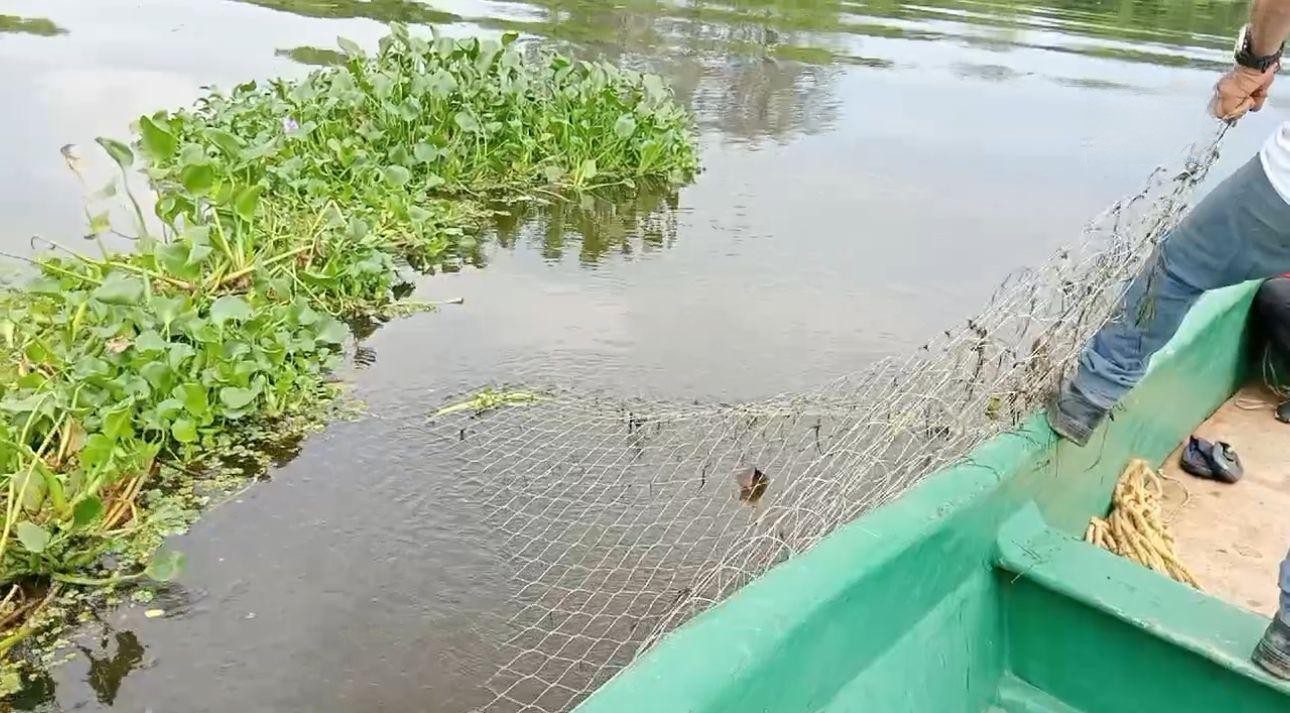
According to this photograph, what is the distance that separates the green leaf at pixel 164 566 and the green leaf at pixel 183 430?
0.54m

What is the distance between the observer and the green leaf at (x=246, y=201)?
395cm

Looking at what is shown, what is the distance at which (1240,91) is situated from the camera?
6.45ft

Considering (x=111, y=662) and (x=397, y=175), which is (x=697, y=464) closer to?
(x=111, y=662)

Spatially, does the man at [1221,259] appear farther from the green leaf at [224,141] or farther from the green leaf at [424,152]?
the green leaf at [424,152]

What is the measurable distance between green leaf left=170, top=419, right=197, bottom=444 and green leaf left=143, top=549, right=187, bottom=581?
1.76 feet

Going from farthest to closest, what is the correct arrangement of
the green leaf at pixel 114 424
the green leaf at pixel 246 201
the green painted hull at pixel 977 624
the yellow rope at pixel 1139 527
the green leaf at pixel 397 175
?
the green leaf at pixel 397 175 < the green leaf at pixel 246 201 < the green leaf at pixel 114 424 < the yellow rope at pixel 1139 527 < the green painted hull at pixel 977 624

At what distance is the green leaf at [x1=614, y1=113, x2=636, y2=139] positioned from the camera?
609cm

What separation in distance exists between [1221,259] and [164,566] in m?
2.36

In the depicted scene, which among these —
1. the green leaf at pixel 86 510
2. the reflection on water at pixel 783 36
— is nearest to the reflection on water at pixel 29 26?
the reflection on water at pixel 783 36

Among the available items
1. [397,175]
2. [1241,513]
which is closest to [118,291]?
[397,175]

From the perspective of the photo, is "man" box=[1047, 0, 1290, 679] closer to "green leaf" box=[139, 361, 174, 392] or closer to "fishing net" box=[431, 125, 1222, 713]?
"fishing net" box=[431, 125, 1222, 713]

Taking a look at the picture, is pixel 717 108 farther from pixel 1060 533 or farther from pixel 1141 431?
pixel 1060 533

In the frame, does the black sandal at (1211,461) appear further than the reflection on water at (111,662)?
Yes

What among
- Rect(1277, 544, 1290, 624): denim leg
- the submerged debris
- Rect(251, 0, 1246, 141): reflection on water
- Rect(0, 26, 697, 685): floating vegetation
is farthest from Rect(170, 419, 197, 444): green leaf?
Rect(251, 0, 1246, 141): reflection on water
